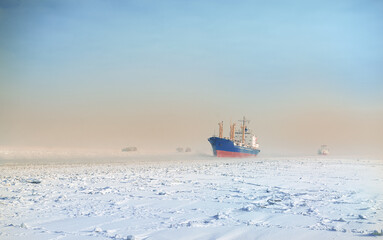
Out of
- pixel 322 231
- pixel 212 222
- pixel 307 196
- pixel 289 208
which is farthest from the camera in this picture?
pixel 307 196

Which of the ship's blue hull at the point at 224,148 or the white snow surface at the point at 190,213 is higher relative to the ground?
the ship's blue hull at the point at 224,148

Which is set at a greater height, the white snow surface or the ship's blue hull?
the ship's blue hull

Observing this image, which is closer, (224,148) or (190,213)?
(190,213)

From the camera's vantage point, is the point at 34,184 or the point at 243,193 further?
the point at 34,184

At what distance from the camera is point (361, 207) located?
753 cm

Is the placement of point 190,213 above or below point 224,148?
below

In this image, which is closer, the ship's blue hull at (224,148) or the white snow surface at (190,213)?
the white snow surface at (190,213)

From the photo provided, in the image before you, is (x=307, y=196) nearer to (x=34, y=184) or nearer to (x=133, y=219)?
(x=133, y=219)

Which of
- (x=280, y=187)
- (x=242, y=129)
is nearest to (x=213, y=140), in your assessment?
(x=242, y=129)

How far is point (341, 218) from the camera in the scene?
640 centimetres

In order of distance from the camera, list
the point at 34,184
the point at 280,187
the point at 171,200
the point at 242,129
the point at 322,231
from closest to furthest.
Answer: the point at 322,231, the point at 171,200, the point at 280,187, the point at 34,184, the point at 242,129

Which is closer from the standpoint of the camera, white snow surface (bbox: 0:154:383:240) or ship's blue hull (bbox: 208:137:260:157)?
white snow surface (bbox: 0:154:383:240)

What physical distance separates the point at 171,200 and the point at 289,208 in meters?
3.03

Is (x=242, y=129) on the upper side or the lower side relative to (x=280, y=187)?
upper
